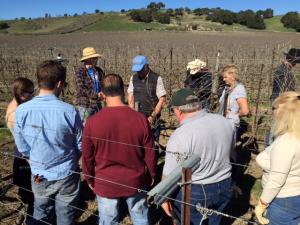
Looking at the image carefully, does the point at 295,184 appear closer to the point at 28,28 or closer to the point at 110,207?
the point at 110,207

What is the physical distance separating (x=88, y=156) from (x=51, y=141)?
12.1 inches

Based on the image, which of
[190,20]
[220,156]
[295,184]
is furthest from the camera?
[190,20]

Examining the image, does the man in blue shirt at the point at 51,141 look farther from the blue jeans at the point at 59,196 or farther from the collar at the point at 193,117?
the collar at the point at 193,117

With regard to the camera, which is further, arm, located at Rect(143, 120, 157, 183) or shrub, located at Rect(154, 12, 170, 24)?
shrub, located at Rect(154, 12, 170, 24)

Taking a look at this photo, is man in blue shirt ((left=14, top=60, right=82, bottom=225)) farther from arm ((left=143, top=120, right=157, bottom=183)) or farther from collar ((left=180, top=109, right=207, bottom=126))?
collar ((left=180, top=109, right=207, bottom=126))

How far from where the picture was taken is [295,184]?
8.09 feet

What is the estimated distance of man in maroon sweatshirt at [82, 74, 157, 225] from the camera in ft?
8.82

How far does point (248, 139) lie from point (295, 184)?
13.6ft

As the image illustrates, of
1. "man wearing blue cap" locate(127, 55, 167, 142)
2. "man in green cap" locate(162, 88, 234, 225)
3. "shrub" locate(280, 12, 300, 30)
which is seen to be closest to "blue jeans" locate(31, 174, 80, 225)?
"man in green cap" locate(162, 88, 234, 225)

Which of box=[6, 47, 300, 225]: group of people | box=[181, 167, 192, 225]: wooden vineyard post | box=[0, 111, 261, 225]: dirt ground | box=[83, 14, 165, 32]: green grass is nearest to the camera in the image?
box=[181, 167, 192, 225]: wooden vineyard post

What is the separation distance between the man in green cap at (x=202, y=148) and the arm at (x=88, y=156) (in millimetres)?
576

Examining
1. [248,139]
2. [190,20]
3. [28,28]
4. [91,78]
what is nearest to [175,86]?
[248,139]

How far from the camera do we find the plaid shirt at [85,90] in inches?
201

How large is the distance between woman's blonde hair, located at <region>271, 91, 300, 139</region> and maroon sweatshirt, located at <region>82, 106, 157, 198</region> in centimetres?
90
